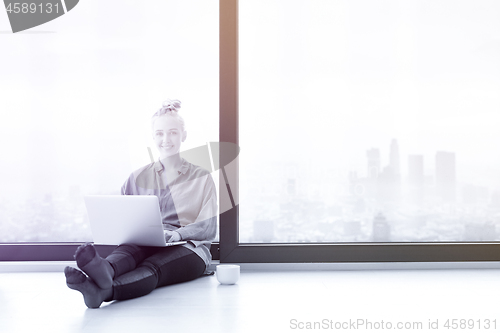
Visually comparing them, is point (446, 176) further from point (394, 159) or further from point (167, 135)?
point (167, 135)

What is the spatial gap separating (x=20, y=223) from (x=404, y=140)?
7.42 feet

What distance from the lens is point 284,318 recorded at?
58.0 inches

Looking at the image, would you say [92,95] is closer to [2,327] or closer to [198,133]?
[198,133]

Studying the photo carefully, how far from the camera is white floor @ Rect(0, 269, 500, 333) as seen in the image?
1409 millimetres

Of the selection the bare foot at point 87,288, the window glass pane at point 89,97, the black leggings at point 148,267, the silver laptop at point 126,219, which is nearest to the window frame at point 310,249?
the window glass pane at point 89,97

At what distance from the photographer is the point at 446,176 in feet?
7.96

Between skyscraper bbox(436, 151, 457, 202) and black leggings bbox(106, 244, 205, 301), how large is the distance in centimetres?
141

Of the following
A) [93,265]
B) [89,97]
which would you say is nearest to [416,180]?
[93,265]

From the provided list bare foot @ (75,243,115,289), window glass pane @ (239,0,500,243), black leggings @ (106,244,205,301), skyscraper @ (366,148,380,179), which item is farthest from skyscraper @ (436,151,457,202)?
bare foot @ (75,243,115,289)

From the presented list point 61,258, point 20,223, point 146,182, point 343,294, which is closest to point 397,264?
point 343,294

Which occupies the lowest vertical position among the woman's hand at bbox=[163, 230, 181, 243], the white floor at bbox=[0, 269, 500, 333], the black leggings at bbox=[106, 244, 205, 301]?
the white floor at bbox=[0, 269, 500, 333]

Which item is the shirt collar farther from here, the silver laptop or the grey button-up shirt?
the silver laptop

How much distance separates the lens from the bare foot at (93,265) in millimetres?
1441

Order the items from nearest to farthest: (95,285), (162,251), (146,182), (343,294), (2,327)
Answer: (2,327), (95,285), (343,294), (162,251), (146,182)
